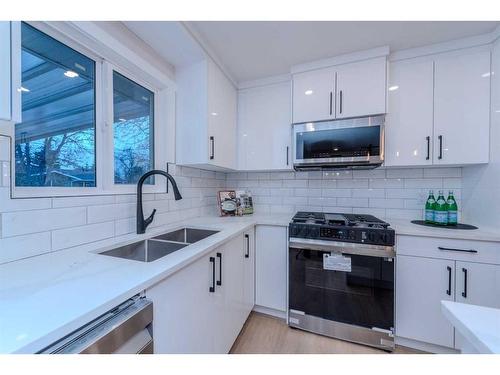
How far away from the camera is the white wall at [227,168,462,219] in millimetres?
1911

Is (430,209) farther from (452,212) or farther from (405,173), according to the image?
(405,173)

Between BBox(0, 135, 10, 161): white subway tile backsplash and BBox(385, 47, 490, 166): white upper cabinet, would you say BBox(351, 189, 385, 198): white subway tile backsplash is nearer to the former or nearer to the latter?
BBox(385, 47, 490, 166): white upper cabinet

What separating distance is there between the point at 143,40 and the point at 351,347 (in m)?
2.71

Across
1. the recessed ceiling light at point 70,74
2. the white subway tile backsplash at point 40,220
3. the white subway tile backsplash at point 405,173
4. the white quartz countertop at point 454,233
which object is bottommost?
the white quartz countertop at point 454,233

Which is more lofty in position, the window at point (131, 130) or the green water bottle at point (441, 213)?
the window at point (131, 130)

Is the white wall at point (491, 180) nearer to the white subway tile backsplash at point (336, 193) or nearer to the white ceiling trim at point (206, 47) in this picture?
the white subway tile backsplash at point (336, 193)

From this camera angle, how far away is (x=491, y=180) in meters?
1.52

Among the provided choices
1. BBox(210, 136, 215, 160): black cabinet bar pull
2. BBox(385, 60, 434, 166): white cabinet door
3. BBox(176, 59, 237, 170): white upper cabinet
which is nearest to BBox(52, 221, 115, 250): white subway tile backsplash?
BBox(176, 59, 237, 170): white upper cabinet

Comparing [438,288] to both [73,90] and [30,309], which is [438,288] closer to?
[30,309]

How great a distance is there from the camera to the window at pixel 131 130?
4.60 ft

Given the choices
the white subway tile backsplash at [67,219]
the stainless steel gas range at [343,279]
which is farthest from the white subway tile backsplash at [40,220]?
the stainless steel gas range at [343,279]

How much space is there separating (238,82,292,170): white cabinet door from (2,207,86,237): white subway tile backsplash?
147 cm

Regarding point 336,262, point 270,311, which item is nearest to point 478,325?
point 336,262

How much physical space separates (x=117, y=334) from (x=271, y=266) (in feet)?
4.57
